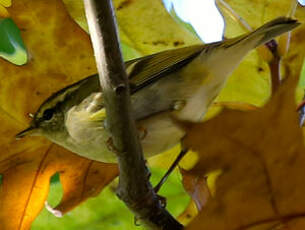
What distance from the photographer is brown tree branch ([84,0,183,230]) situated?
83 centimetres

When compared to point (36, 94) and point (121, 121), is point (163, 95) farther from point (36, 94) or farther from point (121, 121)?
point (121, 121)

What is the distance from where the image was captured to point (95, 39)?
2.80 feet

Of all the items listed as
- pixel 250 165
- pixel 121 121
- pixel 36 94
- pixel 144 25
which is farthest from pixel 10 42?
pixel 250 165

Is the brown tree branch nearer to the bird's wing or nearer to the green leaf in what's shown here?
the bird's wing

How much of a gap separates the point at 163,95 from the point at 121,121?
374 mm

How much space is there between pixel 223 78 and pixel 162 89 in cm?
12

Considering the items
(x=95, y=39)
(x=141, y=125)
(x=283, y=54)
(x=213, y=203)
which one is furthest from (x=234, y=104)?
(x=213, y=203)

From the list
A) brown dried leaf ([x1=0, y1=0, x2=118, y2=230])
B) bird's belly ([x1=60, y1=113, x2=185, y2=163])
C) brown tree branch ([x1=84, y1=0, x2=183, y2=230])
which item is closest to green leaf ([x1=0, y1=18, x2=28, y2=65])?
brown dried leaf ([x1=0, y1=0, x2=118, y2=230])

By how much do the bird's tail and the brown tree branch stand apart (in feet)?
0.99

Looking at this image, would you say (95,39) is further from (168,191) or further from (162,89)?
(168,191)

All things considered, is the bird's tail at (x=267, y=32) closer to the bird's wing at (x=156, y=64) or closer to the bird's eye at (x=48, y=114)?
the bird's wing at (x=156, y=64)

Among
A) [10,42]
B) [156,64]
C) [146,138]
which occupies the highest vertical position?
[10,42]

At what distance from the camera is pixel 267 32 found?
43.8 inches

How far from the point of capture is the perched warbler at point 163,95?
128 cm
